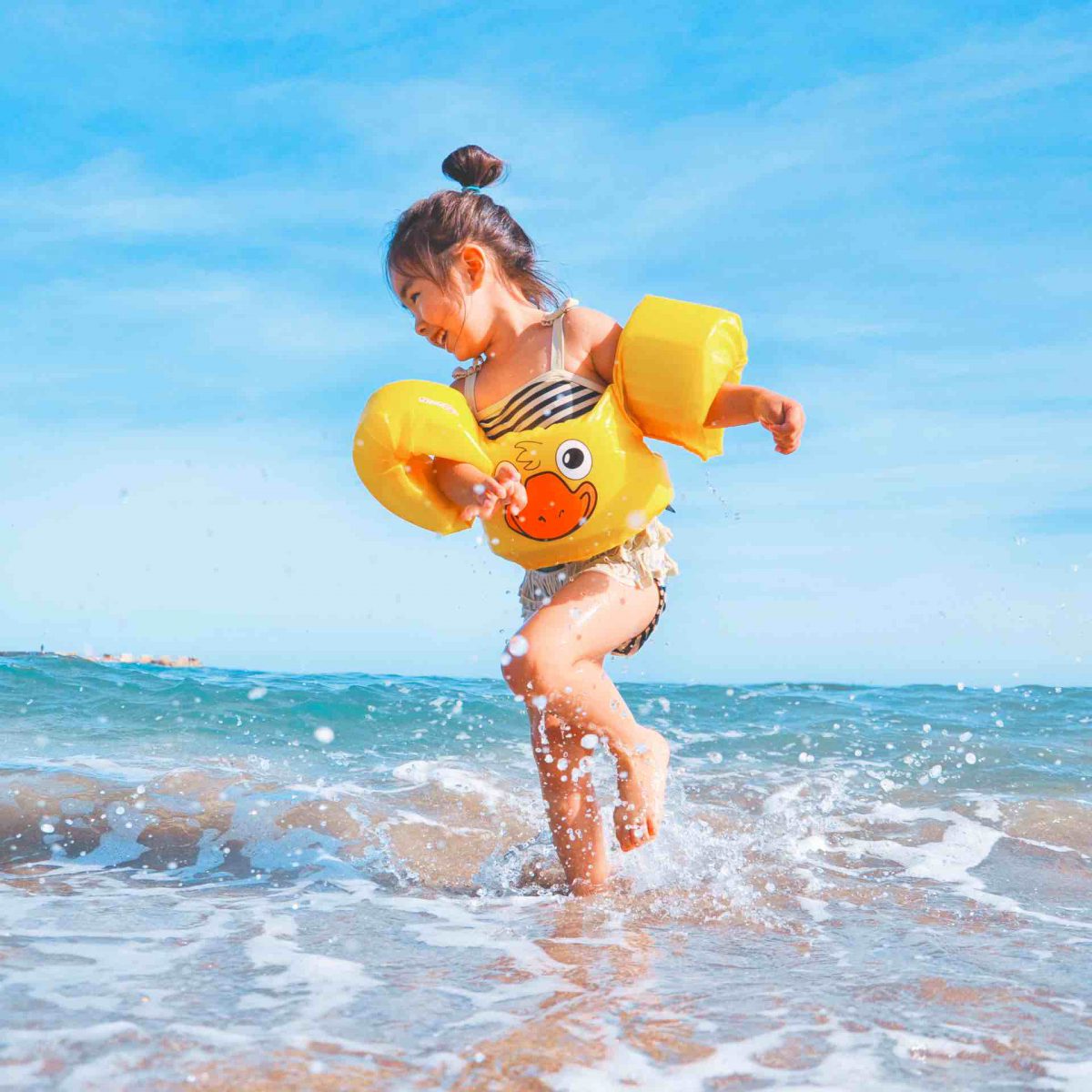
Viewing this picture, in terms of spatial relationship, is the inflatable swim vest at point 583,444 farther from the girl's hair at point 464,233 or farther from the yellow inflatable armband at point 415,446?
the girl's hair at point 464,233

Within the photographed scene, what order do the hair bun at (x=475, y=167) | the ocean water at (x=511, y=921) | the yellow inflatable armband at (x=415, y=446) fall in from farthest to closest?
1. the hair bun at (x=475, y=167)
2. the yellow inflatable armband at (x=415, y=446)
3. the ocean water at (x=511, y=921)

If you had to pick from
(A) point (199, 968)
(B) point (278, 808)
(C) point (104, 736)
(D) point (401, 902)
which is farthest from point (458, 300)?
(C) point (104, 736)

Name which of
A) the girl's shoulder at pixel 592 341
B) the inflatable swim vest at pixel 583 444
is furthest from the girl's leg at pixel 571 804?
the girl's shoulder at pixel 592 341

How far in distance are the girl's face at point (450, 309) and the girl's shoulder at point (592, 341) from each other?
322 millimetres

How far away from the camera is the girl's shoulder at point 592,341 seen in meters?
3.87

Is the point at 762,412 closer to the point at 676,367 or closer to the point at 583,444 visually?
the point at 676,367

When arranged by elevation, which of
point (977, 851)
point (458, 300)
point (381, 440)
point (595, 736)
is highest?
point (458, 300)

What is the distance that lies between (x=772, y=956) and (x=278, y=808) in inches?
121

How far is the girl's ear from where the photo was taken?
3.95 metres

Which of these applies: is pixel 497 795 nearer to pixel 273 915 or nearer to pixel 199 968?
pixel 273 915

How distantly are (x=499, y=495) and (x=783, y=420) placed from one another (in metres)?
0.94

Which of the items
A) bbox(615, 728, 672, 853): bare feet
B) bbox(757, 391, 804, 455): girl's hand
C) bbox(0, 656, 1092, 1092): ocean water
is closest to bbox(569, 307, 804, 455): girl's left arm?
bbox(757, 391, 804, 455): girl's hand

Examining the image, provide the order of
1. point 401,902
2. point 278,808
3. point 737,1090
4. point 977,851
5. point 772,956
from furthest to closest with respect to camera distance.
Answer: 1. point 278,808
2. point 977,851
3. point 401,902
4. point 772,956
5. point 737,1090

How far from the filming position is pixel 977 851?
15.8 ft
